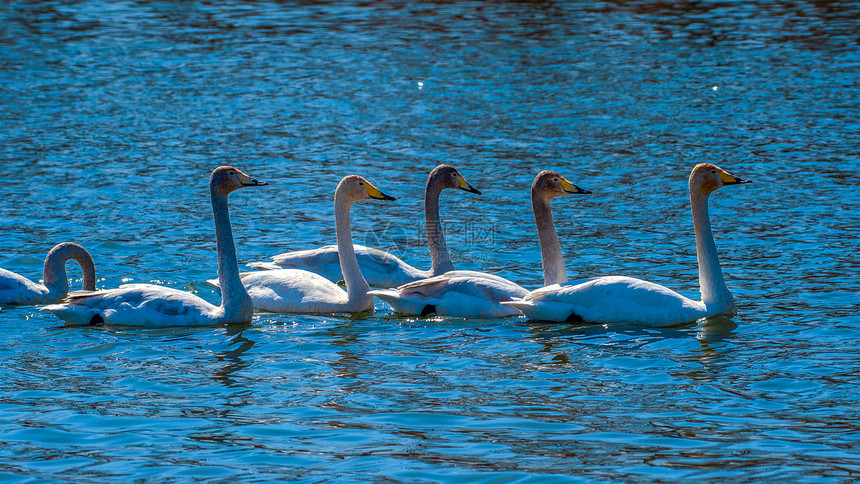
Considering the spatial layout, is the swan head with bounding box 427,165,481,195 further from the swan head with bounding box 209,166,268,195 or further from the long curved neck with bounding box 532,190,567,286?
the swan head with bounding box 209,166,268,195

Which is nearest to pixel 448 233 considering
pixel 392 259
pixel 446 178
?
pixel 392 259

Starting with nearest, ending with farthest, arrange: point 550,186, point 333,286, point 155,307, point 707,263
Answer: point 155,307 < point 707,263 < point 550,186 < point 333,286

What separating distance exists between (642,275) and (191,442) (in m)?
6.14

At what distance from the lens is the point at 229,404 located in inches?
327

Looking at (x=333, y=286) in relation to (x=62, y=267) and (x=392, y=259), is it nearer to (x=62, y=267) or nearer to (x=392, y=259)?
(x=392, y=259)

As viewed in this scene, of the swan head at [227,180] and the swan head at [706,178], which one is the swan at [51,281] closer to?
the swan head at [227,180]

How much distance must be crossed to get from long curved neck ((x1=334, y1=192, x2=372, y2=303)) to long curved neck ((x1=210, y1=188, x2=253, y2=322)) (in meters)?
1.05

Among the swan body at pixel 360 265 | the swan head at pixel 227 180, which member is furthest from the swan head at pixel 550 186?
the swan head at pixel 227 180

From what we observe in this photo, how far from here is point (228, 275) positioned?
1056 centimetres

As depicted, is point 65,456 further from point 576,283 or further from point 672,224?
point 672,224

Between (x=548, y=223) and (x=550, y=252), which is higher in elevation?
(x=548, y=223)

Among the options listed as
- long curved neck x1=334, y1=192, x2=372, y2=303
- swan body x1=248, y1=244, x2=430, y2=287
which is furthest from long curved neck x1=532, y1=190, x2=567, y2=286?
long curved neck x1=334, y1=192, x2=372, y2=303

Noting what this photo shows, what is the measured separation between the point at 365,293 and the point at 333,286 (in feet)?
1.71

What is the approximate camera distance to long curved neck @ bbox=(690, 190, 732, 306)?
Result: 10414 mm
